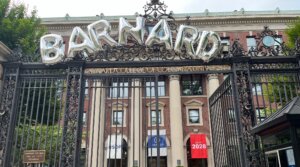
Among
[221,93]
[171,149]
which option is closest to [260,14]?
[171,149]

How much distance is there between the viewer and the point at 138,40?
26.2ft

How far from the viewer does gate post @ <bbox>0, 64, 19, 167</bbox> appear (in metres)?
7.27

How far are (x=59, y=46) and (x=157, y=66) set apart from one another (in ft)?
8.69

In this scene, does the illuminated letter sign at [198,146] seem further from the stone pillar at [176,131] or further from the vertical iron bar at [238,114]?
the vertical iron bar at [238,114]

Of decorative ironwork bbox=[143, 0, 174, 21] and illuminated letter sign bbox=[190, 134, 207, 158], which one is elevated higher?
decorative ironwork bbox=[143, 0, 174, 21]

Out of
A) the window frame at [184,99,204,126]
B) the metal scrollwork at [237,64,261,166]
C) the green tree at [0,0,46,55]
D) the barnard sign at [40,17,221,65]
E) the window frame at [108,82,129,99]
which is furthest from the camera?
the window frame at [184,99,204,126]

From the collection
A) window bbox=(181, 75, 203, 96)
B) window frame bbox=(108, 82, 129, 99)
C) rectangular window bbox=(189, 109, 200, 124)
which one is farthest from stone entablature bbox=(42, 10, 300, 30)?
rectangular window bbox=(189, 109, 200, 124)

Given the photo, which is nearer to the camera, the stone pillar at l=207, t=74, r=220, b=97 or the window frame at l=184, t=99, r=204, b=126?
the stone pillar at l=207, t=74, r=220, b=97

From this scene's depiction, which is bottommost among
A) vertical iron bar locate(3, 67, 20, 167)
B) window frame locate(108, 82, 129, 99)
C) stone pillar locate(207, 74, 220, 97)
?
vertical iron bar locate(3, 67, 20, 167)

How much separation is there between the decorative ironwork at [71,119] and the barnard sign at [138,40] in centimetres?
59

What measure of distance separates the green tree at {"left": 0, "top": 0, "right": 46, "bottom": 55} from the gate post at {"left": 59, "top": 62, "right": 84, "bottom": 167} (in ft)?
13.6

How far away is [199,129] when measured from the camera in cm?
2725

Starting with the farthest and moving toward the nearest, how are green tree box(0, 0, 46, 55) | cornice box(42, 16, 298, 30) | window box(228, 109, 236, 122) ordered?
cornice box(42, 16, 298, 30)
green tree box(0, 0, 46, 55)
window box(228, 109, 236, 122)

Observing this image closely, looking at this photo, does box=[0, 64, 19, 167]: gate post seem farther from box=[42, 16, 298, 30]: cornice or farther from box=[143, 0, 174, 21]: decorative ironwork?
box=[42, 16, 298, 30]: cornice
